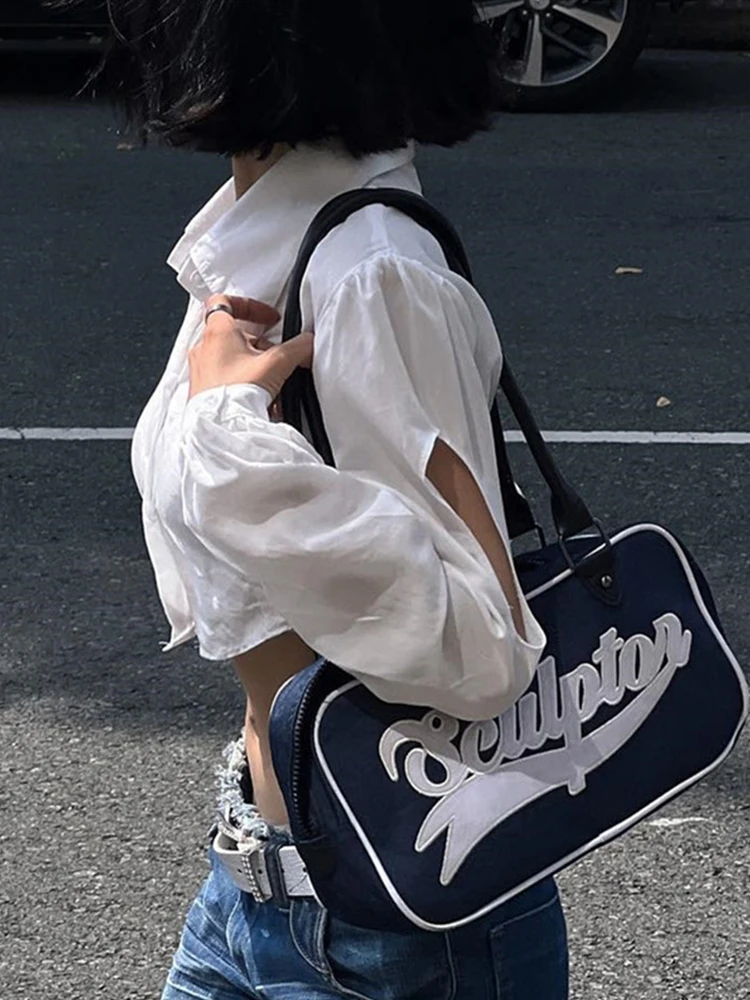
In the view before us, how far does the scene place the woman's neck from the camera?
5.09 ft

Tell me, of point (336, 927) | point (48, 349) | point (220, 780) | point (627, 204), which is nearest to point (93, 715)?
point (220, 780)

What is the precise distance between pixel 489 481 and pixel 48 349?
4343 mm

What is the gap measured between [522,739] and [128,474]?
330 centimetres

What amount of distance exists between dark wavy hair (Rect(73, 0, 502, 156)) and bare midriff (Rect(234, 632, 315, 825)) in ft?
1.36

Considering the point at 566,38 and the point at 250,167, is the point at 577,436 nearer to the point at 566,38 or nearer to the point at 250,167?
the point at 250,167

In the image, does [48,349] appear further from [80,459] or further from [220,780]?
[220,780]

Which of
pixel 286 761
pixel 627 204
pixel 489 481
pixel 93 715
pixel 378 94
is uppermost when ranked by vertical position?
pixel 378 94

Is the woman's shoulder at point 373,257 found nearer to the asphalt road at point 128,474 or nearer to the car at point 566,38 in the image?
the asphalt road at point 128,474

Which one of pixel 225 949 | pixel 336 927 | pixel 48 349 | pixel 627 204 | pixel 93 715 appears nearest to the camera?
pixel 336 927

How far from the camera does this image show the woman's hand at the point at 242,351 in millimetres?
1417

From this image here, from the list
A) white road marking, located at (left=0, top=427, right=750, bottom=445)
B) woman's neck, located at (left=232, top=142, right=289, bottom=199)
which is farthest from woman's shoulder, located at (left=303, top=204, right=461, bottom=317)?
white road marking, located at (left=0, top=427, right=750, bottom=445)

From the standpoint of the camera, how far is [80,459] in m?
4.77

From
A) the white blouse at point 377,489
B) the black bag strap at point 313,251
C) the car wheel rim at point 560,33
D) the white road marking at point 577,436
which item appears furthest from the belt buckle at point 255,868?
the car wheel rim at point 560,33

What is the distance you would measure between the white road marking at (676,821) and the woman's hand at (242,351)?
180 cm
